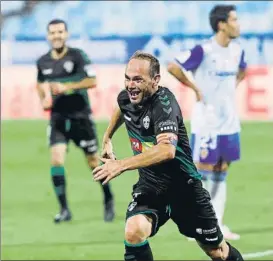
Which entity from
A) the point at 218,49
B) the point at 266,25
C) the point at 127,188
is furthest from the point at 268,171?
the point at 266,25

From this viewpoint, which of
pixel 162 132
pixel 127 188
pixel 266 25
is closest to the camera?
pixel 162 132

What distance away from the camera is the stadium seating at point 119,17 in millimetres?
26375

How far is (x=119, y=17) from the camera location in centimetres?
2661

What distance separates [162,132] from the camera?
23.0 feet

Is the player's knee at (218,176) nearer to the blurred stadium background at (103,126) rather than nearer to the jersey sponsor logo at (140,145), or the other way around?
the blurred stadium background at (103,126)

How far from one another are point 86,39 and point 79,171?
7.88 meters

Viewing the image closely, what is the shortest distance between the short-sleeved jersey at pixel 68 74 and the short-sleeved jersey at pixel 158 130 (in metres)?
4.36

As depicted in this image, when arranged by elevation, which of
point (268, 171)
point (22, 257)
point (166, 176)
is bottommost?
point (268, 171)

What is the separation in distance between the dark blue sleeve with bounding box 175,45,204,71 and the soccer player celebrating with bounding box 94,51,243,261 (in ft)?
8.55

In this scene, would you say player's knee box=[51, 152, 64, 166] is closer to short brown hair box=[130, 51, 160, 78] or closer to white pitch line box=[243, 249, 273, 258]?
white pitch line box=[243, 249, 273, 258]

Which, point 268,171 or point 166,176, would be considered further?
point 268,171

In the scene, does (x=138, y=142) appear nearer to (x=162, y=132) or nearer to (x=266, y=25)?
(x=162, y=132)

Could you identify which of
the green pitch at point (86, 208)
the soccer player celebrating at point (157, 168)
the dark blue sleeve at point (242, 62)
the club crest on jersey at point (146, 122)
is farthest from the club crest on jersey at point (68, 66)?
the club crest on jersey at point (146, 122)

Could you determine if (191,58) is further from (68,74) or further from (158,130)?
(158,130)
